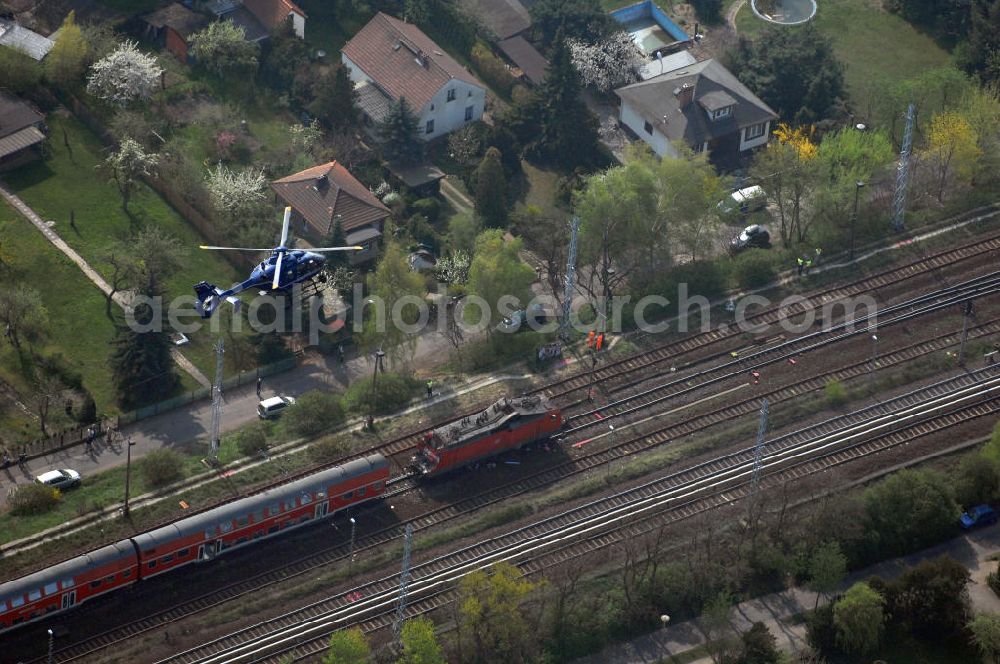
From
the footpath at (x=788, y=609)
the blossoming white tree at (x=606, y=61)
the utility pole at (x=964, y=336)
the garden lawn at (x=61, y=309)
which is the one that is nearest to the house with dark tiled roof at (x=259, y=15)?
the blossoming white tree at (x=606, y=61)

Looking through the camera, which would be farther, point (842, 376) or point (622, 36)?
point (622, 36)

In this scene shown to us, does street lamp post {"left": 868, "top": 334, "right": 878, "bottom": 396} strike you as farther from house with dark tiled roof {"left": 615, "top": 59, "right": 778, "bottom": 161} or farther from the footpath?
house with dark tiled roof {"left": 615, "top": 59, "right": 778, "bottom": 161}

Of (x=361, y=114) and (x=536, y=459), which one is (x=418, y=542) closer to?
(x=536, y=459)

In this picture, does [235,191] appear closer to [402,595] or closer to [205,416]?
[205,416]

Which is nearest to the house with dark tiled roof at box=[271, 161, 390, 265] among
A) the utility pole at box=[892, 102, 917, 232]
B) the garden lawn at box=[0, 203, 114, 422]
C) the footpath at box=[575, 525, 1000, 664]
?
the garden lawn at box=[0, 203, 114, 422]

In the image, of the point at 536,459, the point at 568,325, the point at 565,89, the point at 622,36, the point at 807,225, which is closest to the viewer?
the point at 536,459

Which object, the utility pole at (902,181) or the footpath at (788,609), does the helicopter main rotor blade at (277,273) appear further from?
the utility pole at (902,181)

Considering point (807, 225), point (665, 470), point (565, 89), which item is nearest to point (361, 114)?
point (565, 89)
